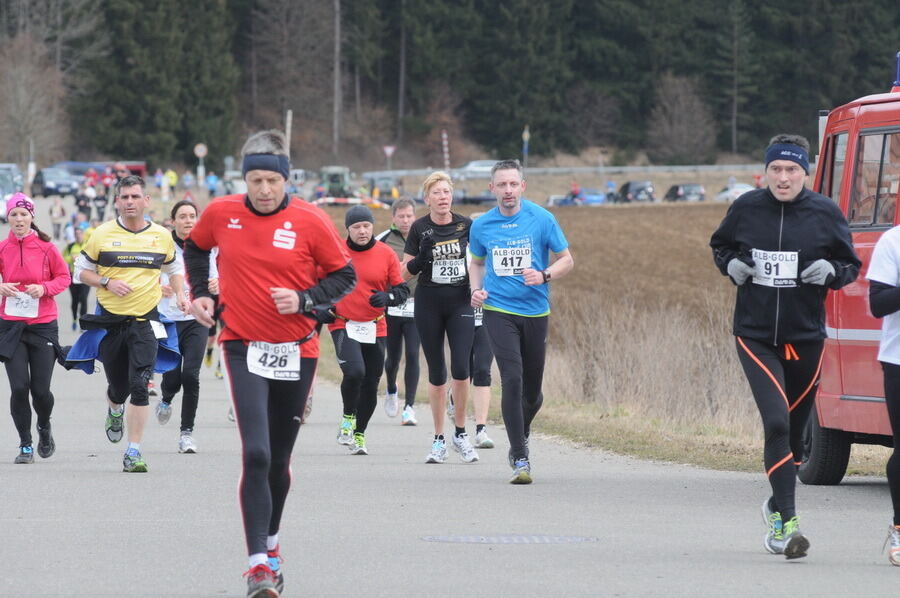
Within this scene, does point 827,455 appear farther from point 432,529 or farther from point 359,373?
point 359,373


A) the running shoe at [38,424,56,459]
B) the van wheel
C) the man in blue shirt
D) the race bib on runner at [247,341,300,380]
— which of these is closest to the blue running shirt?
the man in blue shirt

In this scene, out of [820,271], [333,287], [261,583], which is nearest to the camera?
[261,583]

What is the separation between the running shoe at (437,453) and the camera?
12852mm

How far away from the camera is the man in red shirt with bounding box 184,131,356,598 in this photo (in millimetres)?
7340

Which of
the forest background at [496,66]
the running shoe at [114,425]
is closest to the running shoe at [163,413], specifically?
the running shoe at [114,425]

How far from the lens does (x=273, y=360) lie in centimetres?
737

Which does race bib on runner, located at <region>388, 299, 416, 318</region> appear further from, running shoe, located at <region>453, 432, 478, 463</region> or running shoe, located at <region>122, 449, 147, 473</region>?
running shoe, located at <region>122, 449, 147, 473</region>

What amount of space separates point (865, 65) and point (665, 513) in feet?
345

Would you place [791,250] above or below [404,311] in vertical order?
above

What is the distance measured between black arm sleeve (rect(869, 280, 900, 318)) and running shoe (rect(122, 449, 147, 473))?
228 inches

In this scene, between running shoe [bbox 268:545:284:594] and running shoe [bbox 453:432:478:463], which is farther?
running shoe [bbox 453:432:478:463]

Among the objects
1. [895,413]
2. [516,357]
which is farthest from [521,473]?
[895,413]

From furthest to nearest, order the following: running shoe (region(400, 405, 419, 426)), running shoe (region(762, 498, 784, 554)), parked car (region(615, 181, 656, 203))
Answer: parked car (region(615, 181, 656, 203)), running shoe (region(400, 405, 419, 426)), running shoe (region(762, 498, 784, 554))

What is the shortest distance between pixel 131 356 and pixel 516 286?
Result: 2837mm
